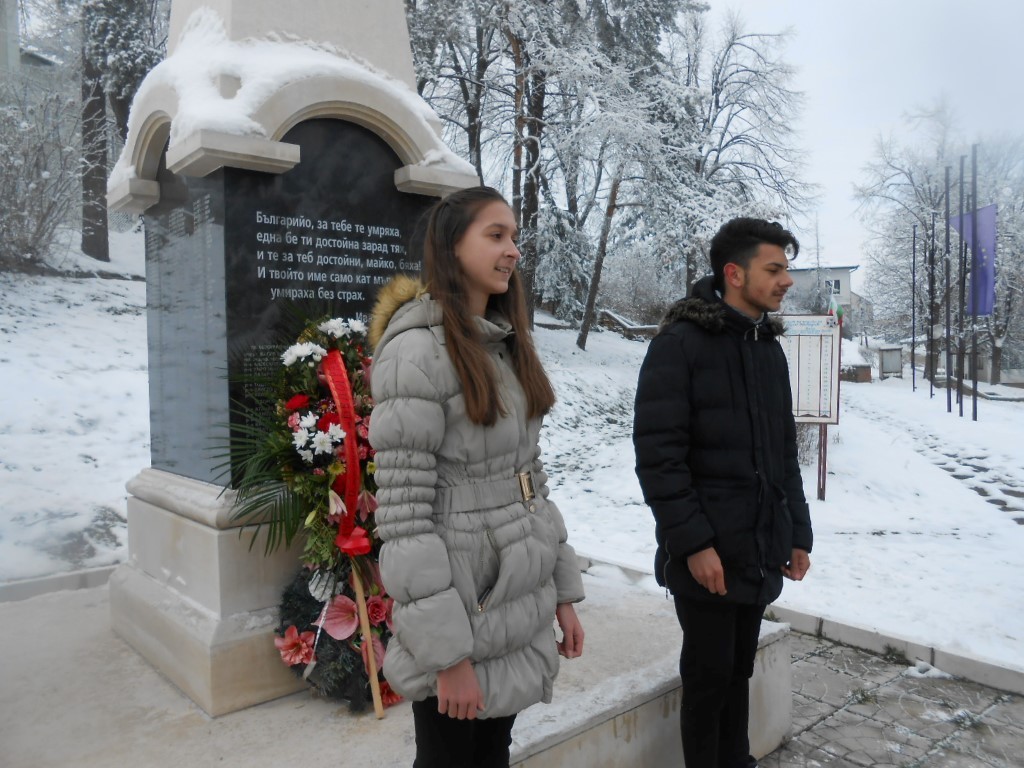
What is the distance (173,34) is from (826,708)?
4521 millimetres

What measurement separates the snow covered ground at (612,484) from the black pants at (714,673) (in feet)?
7.43

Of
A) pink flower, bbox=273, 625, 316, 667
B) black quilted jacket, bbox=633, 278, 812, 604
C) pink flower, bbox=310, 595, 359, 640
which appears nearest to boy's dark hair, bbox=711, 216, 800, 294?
black quilted jacket, bbox=633, 278, 812, 604

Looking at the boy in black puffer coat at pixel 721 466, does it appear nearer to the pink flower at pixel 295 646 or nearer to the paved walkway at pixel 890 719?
the paved walkway at pixel 890 719

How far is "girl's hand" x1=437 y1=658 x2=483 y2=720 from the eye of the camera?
165cm

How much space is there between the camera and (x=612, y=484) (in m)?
9.81

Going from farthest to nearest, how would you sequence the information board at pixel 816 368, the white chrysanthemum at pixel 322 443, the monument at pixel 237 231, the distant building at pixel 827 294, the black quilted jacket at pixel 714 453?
the distant building at pixel 827 294 → the information board at pixel 816 368 → the monument at pixel 237 231 → the white chrysanthemum at pixel 322 443 → the black quilted jacket at pixel 714 453

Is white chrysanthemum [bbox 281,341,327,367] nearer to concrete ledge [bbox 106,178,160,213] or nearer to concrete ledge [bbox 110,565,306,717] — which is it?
concrete ledge [bbox 110,565,306,717]

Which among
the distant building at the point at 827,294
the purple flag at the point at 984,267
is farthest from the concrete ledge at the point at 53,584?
the distant building at the point at 827,294

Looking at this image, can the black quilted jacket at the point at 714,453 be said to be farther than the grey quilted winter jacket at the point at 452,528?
Yes

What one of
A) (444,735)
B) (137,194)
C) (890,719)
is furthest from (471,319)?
(890,719)

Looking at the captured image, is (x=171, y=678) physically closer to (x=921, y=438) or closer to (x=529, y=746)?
(x=529, y=746)

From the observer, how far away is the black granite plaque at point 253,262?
3.14 m

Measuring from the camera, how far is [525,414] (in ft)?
6.57

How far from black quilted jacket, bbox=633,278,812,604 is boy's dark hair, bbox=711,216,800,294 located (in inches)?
6.6
